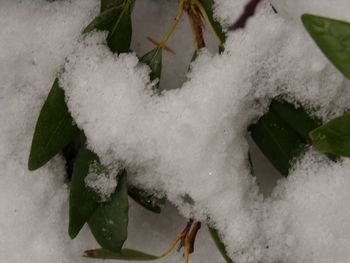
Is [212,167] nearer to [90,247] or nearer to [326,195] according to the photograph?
[326,195]

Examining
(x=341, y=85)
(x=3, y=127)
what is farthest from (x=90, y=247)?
(x=341, y=85)

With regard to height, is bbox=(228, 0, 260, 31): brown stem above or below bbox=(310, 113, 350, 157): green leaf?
above

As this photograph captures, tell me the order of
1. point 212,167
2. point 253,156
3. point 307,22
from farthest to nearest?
point 253,156
point 212,167
point 307,22

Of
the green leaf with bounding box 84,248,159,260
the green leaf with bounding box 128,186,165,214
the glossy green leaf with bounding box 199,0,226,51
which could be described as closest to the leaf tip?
the green leaf with bounding box 84,248,159,260

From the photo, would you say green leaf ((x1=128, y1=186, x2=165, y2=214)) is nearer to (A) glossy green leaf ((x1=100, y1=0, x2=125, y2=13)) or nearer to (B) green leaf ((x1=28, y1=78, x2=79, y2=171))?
(B) green leaf ((x1=28, y1=78, x2=79, y2=171))

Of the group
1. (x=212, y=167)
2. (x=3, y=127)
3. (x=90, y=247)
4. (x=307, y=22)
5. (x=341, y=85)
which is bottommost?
(x=90, y=247)

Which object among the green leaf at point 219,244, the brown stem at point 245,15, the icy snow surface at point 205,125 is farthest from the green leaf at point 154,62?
the green leaf at point 219,244

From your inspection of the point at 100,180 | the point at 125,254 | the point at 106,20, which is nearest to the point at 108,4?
the point at 106,20

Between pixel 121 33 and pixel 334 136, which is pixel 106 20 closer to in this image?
pixel 121 33
